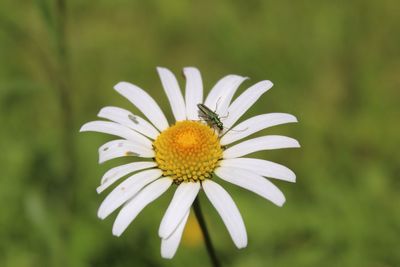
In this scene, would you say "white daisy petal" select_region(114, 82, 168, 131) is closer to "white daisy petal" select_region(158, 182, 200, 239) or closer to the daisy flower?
the daisy flower

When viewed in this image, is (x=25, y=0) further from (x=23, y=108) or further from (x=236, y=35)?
(x=236, y=35)

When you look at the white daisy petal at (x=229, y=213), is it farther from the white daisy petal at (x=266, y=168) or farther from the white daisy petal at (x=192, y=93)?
the white daisy petal at (x=192, y=93)

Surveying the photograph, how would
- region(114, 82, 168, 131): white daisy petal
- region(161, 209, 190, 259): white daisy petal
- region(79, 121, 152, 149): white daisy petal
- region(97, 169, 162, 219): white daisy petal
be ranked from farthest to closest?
1. region(114, 82, 168, 131): white daisy petal
2. region(79, 121, 152, 149): white daisy petal
3. region(97, 169, 162, 219): white daisy petal
4. region(161, 209, 190, 259): white daisy petal

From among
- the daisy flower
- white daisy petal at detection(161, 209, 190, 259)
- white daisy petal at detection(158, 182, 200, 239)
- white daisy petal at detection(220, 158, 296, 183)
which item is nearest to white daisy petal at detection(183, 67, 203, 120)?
the daisy flower

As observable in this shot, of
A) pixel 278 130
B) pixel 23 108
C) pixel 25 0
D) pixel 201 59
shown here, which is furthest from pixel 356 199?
pixel 25 0

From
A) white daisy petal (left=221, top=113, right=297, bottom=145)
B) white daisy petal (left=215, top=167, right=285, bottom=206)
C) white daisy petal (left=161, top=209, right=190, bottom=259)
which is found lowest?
white daisy petal (left=161, top=209, right=190, bottom=259)

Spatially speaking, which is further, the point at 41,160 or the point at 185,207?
the point at 41,160
